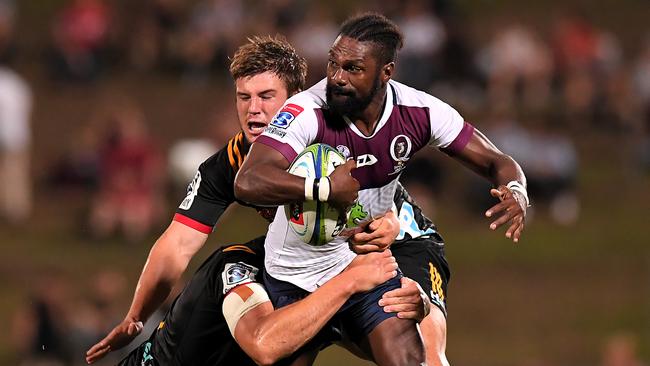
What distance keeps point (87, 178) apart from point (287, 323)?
9.35 m

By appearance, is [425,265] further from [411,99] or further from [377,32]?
[377,32]

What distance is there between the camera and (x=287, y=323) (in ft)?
20.3

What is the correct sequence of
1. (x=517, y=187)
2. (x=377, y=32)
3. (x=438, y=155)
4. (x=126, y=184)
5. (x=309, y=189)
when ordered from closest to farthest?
(x=309, y=189) → (x=377, y=32) → (x=517, y=187) → (x=126, y=184) → (x=438, y=155)

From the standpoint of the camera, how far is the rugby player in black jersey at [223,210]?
6754mm

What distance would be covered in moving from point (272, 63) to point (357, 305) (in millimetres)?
1351

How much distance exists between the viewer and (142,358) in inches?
284

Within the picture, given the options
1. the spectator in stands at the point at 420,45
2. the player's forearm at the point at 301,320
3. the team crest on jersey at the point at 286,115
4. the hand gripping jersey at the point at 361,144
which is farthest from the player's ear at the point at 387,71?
the spectator in stands at the point at 420,45

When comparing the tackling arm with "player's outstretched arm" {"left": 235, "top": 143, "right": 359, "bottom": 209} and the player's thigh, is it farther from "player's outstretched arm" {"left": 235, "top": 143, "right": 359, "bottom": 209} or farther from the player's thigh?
the player's thigh

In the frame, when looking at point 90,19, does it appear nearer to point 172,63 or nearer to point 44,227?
point 172,63

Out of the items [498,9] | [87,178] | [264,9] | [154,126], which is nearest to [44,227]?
[87,178]

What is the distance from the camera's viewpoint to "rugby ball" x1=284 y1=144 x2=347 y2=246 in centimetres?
596

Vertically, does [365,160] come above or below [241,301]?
above

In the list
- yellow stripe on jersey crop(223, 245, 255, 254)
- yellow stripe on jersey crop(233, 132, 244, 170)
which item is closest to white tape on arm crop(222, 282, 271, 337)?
yellow stripe on jersey crop(223, 245, 255, 254)

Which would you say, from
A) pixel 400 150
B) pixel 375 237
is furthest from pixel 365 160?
pixel 375 237
